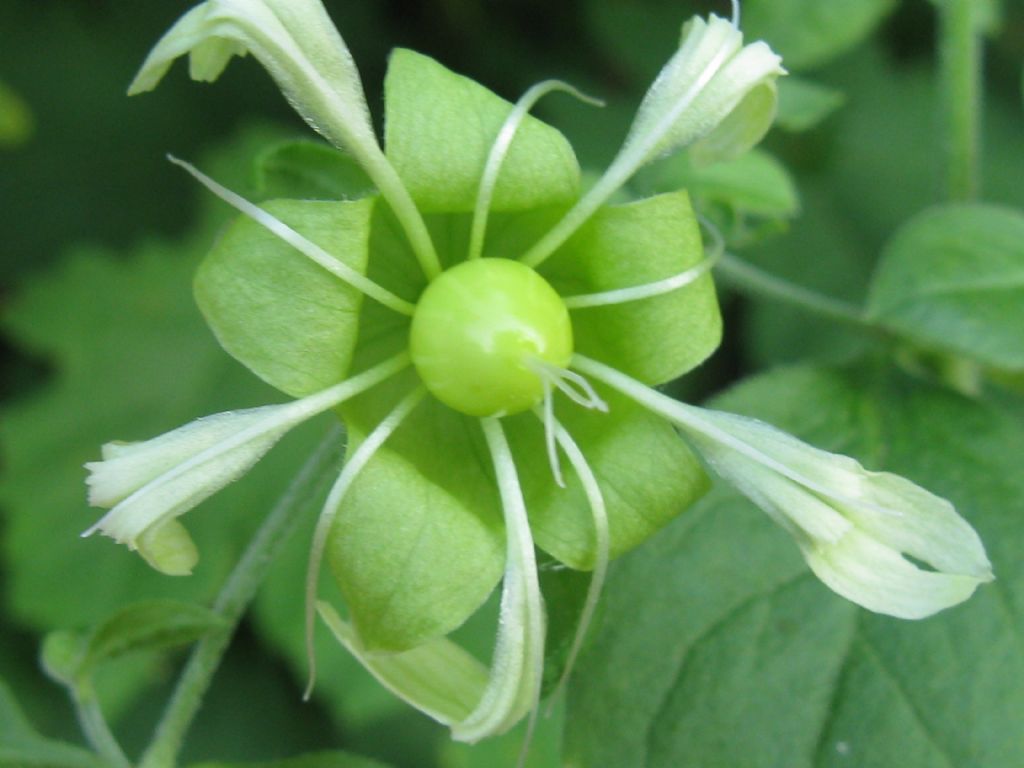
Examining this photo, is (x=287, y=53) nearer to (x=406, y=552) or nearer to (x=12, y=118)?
(x=406, y=552)

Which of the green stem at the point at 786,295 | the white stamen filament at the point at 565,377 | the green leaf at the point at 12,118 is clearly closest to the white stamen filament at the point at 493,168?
the white stamen filament at the point at 565,377

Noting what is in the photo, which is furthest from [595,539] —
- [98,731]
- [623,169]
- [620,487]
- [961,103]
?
[961,103]

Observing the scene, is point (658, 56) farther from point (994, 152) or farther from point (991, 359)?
point (991, 359)

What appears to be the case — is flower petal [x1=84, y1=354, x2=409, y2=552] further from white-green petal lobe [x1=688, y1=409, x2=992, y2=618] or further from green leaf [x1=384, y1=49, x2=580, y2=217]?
Result: white-green petal lobe [x1=688, y1=409, x2=992, y2=618]

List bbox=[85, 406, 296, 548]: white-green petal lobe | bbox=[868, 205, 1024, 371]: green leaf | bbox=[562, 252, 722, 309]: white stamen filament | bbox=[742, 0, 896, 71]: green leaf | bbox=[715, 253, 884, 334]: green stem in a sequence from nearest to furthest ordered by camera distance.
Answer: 1. bbox=[85, 406, 296, 548]: white-green petal lobe
2. bbox=[562, 252, 722, 309]: white stamen filament
3. bbox=[868, 205, 1024, 371]: green leaf
4. bbox=[715, 253, 884, 334]: green stem
5. bbox=[742, 0, 896, 71]: green leaf

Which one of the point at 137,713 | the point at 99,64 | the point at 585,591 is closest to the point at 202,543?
the point at 137,713

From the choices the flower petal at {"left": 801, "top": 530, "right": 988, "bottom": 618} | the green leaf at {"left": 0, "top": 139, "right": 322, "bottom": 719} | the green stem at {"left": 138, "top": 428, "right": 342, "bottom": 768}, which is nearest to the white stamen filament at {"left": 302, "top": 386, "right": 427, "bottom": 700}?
the green stem at {"left": 138, "top": 428, "right": 342, "bottom": 768}
